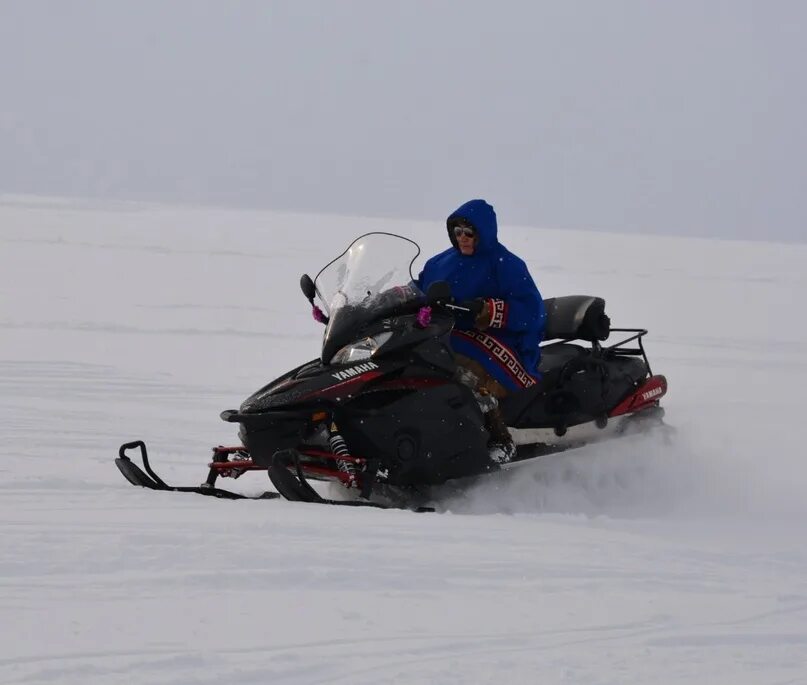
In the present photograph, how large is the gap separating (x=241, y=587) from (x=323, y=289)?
206cm

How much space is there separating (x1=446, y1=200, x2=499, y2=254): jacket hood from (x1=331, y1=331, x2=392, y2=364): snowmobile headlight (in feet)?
3.16

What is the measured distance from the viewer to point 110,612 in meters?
3.49

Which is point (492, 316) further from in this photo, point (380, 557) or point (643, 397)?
point (380, 557)

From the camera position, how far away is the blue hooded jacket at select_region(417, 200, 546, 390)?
5.77 metres

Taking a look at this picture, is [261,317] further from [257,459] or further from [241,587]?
[241,587]

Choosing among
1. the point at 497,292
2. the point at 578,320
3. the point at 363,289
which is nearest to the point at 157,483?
the point at 363,289

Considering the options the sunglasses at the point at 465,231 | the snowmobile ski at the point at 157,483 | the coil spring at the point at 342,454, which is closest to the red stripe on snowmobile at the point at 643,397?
the sunglasses at the point at 465,231

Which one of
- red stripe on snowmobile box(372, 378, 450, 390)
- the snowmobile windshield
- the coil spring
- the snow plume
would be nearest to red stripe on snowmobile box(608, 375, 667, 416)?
the snow plume

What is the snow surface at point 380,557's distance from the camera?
11.0ft

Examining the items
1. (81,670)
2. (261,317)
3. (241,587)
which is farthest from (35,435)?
(261,317)

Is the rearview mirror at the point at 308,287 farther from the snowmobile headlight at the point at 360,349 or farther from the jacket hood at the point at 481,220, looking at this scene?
the jacket hood at the point at 481,220

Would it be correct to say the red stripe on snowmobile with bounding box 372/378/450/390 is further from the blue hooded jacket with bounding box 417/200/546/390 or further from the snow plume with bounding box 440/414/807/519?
the snow plume with bounding box 440/414/807/519

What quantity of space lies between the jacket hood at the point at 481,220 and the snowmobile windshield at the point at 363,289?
0.45m

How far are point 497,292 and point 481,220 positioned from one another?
37cm
